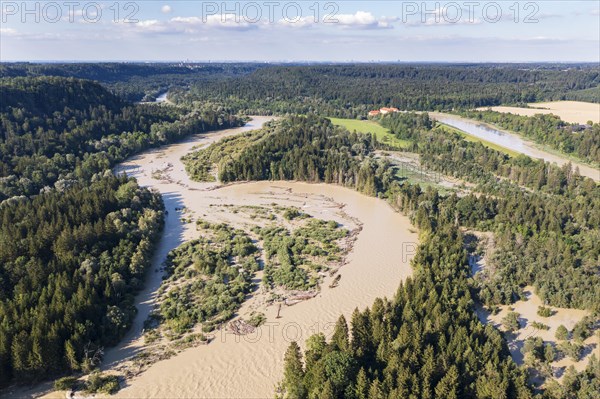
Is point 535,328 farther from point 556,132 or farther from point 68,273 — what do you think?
point 556,132

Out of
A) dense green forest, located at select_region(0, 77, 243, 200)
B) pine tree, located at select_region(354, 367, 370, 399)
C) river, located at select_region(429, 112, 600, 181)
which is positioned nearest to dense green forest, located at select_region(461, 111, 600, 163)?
river, located at select_region(429, 112, 600, 181)

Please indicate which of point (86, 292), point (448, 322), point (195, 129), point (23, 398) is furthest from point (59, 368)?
point (195, 129)

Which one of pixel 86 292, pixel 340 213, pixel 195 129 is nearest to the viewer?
pixel 86 292

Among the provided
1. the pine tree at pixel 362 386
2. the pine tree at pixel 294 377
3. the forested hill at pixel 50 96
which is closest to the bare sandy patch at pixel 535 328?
the pine tree at pixel 362 386

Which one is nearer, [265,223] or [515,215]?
[515,215]

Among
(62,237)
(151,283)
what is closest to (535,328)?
(151,283)

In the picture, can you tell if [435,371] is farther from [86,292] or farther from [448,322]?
[86,292]

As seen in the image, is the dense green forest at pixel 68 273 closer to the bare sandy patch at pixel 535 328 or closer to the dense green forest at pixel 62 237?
the dense green forest at pixel 62 237

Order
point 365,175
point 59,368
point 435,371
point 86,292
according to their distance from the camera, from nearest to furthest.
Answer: point 435,371, point 59,368, point 86,292, point 365,175
